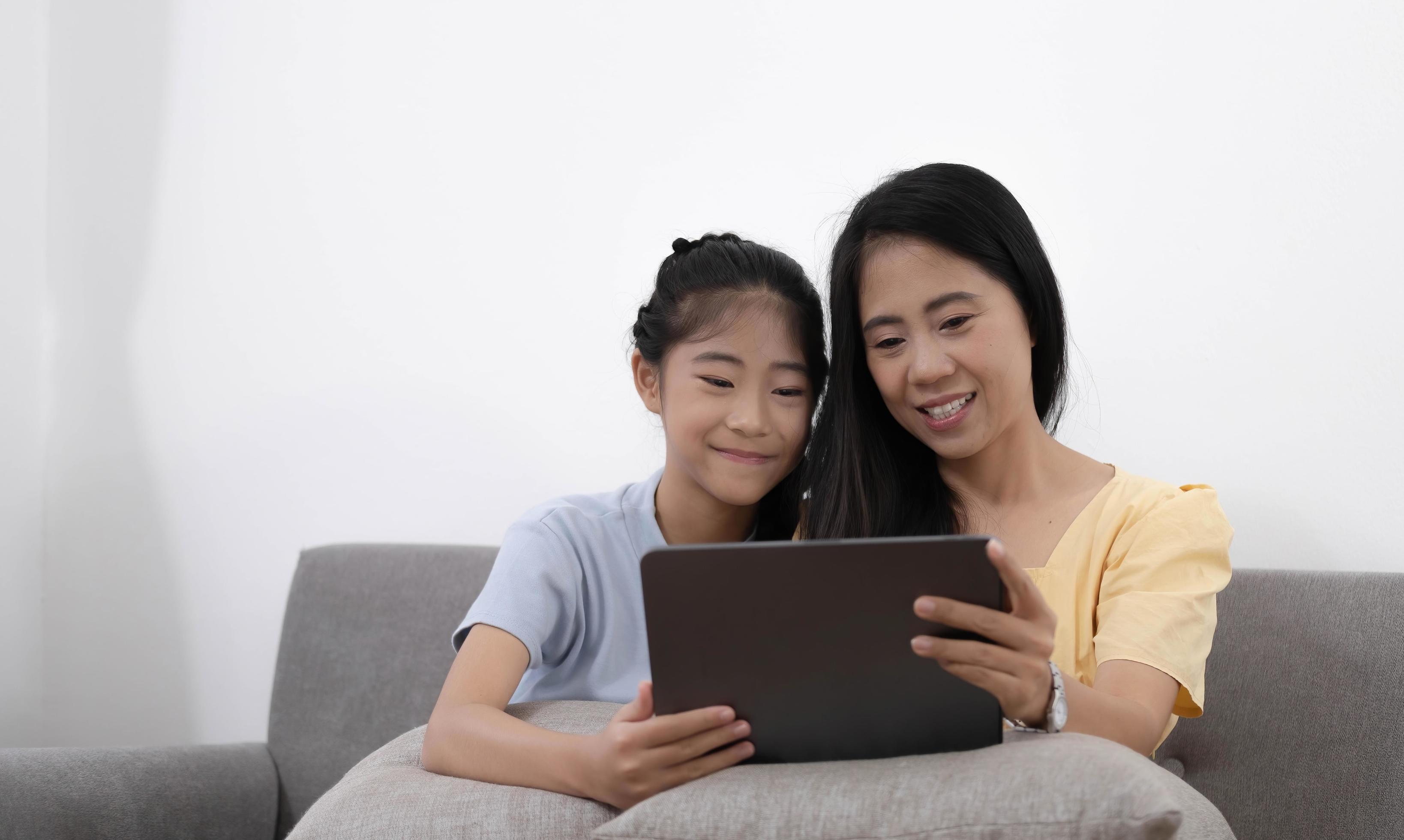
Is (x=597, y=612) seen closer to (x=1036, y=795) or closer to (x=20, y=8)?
(x=1036, y=795)

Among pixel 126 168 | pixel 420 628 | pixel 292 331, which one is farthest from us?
pixel 126 168

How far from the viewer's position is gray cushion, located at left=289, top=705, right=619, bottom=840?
906 mm

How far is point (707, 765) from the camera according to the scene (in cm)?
85

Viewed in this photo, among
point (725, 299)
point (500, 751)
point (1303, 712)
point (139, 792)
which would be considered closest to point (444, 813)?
point (500, 751)

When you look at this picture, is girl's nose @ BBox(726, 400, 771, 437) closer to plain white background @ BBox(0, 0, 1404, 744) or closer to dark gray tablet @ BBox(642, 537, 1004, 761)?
dark gray tablet @ BBox(642, 537, 1004, 761)

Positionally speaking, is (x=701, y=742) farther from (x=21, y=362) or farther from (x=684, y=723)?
(x=21, y=362)

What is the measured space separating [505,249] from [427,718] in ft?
2.96

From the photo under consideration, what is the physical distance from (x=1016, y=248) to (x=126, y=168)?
207cm

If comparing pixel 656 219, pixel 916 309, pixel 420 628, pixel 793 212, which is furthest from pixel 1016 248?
pixel 420 628

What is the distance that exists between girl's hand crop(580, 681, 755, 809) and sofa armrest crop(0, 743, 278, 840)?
0.92 m

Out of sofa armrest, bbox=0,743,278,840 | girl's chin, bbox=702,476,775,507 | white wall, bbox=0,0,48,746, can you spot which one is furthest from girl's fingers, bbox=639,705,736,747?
white wall, bbox=0,0,48,746

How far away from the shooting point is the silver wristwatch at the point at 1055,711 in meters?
0.89

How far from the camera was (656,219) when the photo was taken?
6.46 feet

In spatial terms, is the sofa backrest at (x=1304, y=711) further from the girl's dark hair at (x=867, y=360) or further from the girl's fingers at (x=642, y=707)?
the girl's fingers at (x=642, y=707)
